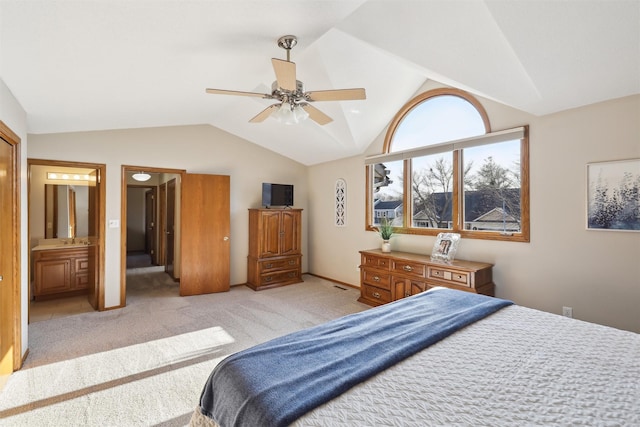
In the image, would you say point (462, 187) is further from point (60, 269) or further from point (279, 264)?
point (60, 269)

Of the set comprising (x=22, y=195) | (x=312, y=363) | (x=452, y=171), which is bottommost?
(x=312, y=363)

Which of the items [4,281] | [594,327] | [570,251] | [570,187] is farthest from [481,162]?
[4,281]

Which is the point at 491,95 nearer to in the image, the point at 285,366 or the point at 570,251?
the point at 570,251

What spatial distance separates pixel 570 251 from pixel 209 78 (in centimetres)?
388

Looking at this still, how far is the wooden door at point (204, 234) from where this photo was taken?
4711 millimetres

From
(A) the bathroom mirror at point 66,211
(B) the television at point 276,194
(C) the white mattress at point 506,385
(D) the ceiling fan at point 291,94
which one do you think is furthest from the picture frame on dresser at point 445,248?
(A) the bathroom mirror at point 66,211

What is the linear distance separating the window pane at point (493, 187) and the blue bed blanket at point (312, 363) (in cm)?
187

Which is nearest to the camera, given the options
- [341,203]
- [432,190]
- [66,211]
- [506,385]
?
[506,385]

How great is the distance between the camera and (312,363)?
4.28 ft

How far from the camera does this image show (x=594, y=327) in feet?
5.76

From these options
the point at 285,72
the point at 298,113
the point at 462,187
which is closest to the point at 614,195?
the point at 462,187

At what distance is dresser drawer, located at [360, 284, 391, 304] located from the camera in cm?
400

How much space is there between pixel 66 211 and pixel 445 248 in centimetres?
622

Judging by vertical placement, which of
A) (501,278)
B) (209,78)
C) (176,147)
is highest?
(209,78)
